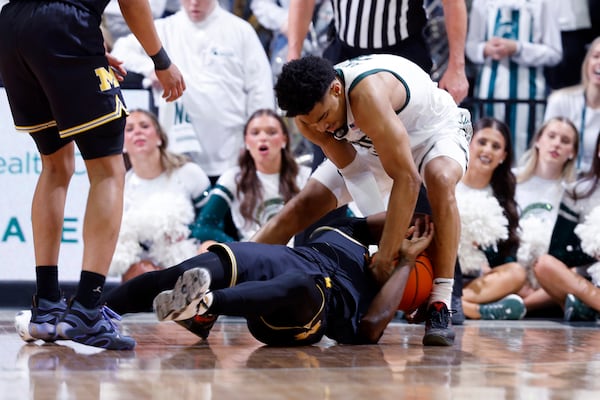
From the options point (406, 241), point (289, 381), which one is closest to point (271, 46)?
point (406, 241)

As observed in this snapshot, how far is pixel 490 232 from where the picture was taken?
203 inches

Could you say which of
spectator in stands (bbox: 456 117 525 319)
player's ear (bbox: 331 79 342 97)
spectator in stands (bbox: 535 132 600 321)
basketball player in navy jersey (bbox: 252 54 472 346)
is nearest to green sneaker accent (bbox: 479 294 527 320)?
spectator in stands (bbox: 456 117 525 319)

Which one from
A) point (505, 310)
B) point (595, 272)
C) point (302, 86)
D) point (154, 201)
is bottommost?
point (505, 310)

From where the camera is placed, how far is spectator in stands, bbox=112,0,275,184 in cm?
566

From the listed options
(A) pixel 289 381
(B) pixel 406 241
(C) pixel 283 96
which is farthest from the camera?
(B) pixel 406 241

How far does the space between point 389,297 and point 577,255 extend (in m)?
2.11

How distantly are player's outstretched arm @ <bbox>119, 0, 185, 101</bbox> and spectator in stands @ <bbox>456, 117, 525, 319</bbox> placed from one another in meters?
2.15

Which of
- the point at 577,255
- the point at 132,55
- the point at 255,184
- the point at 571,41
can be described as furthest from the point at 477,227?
the point at 132,55

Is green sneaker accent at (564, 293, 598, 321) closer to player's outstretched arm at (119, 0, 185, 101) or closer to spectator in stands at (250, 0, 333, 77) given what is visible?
spectator in stands at (250, 0, 333, 77)

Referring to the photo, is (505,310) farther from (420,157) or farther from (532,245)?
(420,157)

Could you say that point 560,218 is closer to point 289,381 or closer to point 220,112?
point 220,112

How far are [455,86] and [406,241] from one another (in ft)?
3.82

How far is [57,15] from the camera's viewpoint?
3104mm

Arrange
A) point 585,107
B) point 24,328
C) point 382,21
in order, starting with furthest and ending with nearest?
point 585,107 → point 382,21 → point 24,328
